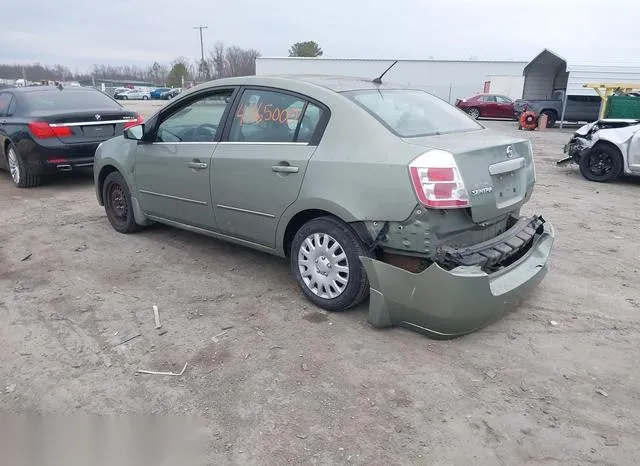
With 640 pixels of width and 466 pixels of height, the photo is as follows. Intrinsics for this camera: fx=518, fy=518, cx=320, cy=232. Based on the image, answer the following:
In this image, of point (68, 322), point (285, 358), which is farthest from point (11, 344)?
point (285, 358)

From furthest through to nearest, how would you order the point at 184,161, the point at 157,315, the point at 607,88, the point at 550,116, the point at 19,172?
the point at 550,116, the point at 607,88, the point at 19,172, the point at 184,161, the point at 157,315

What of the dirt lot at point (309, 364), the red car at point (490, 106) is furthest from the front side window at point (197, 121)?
the red car at point (490, 106)

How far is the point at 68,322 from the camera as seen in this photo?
3.75 m

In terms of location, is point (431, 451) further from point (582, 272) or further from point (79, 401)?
point (582, 272)

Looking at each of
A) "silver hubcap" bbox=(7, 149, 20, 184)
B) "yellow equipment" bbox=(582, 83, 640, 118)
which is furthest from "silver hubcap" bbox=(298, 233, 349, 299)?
"yellow equipment" bbox=(582, 83, 640, 118)

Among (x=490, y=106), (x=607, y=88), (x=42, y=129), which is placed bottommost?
(x=42, y=129)

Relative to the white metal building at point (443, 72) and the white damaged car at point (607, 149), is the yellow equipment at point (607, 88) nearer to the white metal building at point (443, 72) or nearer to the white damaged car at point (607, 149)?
the white damaged car at point (607, 149)

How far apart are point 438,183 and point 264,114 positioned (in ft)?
5.27

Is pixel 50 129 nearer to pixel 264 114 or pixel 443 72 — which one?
pixel 264 114

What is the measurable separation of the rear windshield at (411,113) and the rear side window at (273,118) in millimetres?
349

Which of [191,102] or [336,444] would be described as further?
[191,102]

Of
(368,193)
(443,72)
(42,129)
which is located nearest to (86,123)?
(42,129)

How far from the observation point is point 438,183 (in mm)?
3170

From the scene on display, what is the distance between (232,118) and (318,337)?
197cm
